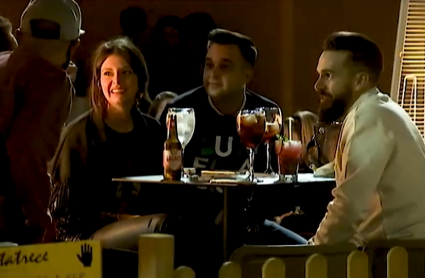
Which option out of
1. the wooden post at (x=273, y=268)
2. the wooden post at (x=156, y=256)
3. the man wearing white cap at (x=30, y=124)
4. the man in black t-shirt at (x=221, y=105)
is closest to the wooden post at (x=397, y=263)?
the wooden post at (x=273, y=268)

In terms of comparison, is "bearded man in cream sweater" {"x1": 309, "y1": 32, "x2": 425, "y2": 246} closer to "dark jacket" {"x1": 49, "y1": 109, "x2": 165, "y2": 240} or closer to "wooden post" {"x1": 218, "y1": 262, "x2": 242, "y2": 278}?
Answer: "wooden post" {"x1": 218, "y1": 262, "x2": 242, "y2": 278}

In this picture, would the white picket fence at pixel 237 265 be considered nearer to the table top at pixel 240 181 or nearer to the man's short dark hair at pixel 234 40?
the table top at pixel 240 181

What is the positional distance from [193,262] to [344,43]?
0.88m

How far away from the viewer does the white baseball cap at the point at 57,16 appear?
2.03m

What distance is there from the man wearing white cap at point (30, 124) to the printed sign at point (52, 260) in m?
0.61

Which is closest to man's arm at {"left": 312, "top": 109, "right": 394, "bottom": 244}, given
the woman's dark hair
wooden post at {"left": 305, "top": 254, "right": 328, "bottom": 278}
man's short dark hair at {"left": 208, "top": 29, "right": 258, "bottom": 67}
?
wooden post at {"left": 305, "top": 254, "right": 328, "bottom": 278}

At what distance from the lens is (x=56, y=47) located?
204 centimetres

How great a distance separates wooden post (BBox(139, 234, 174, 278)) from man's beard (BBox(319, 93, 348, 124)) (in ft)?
3.24

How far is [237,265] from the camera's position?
1.59m

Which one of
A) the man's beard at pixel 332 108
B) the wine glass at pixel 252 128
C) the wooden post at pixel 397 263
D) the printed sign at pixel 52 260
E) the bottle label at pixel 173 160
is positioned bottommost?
Answer: the wooden post at pixel 397 263

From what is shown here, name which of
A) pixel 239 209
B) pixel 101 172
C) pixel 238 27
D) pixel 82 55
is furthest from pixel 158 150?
pixel 238 27

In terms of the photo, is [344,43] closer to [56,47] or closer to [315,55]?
[56,47]

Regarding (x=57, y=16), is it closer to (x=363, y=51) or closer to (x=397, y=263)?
(x=363, y=51)

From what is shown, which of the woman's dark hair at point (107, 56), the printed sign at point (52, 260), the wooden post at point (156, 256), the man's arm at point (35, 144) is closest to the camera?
the printed sign at point (52, 260)
